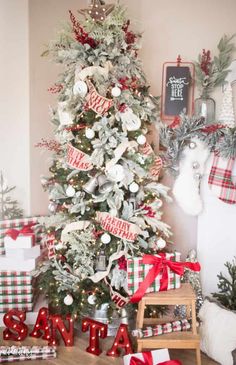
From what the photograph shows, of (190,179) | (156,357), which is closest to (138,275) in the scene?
(156,357)

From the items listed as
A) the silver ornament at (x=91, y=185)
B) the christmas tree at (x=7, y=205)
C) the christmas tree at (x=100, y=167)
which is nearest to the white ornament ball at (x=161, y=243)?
the christmas tree at (x=100, y=167)

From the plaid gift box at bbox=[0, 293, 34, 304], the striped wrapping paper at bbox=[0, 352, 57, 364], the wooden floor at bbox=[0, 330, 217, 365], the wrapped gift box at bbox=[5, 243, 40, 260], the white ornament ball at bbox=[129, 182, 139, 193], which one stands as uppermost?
the white ornament ball at bbox=[129, 182, 139, 193]

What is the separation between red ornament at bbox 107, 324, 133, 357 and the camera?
2.44m

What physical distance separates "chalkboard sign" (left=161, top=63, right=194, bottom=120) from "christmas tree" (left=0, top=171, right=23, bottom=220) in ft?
4.71

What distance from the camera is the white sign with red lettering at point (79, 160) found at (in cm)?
255

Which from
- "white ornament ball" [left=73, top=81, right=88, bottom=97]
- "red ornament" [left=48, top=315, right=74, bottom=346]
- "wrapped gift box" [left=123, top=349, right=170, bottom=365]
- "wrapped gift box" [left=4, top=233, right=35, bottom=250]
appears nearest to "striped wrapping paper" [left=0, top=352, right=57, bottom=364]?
"red ornament" [left=48, top=315, right=74, bottom=346]

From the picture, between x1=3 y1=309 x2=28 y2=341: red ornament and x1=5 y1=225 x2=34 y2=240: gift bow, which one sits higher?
x1=5 y1=225 x2=34 y2=240: gift bow

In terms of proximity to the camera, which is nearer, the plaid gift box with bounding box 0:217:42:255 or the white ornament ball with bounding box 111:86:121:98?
the white ornament ball with bounding box 111:86:121:98

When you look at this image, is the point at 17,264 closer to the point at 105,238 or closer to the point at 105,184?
the point at 105,238

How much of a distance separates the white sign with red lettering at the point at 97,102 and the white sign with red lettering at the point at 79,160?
11.8 inches

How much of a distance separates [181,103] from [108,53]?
0.75 m

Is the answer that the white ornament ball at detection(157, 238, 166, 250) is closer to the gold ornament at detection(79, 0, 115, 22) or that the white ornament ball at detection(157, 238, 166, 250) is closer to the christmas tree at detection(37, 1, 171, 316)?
the christmas tree at detection(37, 1, 171, 316)

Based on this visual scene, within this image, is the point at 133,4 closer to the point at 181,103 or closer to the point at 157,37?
the point at 157,37

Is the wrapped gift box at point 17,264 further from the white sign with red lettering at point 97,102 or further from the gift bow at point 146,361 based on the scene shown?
the white sign with red lettering at point 97,102
